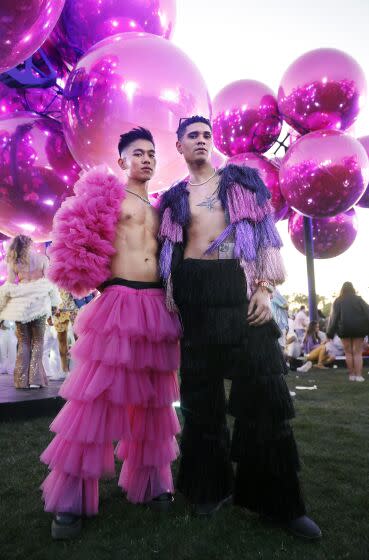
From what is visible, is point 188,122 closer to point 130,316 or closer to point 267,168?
point 130,316

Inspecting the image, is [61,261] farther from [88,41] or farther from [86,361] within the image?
[88,41]

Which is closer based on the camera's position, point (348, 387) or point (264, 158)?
point (264, 158)

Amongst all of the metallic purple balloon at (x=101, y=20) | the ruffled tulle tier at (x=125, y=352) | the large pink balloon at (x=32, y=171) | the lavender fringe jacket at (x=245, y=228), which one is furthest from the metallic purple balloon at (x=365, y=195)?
the ruffled tulle tier at (x=125, y=352)

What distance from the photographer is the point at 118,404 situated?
1.88m

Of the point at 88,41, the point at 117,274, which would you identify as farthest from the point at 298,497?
the point at 88,41

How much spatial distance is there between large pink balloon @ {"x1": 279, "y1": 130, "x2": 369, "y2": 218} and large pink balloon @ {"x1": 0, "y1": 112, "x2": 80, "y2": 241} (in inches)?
93.4

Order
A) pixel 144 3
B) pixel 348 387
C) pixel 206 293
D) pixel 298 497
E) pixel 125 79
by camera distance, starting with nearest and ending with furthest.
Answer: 1. pixel 298 497
2. pixel 206 293
3. pixel 125 79
4. pixel 144 3
5. pixel 348 387

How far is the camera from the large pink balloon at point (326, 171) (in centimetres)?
418

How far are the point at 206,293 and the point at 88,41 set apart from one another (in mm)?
2452

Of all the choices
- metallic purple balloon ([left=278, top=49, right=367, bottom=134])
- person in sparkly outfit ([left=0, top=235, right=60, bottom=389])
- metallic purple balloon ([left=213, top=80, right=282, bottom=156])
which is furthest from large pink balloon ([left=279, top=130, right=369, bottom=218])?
person in sparkly outfit ([left=0, top=235, right=60, bottom=389])

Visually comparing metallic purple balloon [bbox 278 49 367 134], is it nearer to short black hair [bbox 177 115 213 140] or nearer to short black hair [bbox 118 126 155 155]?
short black hair [bbox 177 115 213 140]

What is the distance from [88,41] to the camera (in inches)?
125

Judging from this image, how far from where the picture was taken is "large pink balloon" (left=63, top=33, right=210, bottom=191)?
2.63 m

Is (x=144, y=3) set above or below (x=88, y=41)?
above
